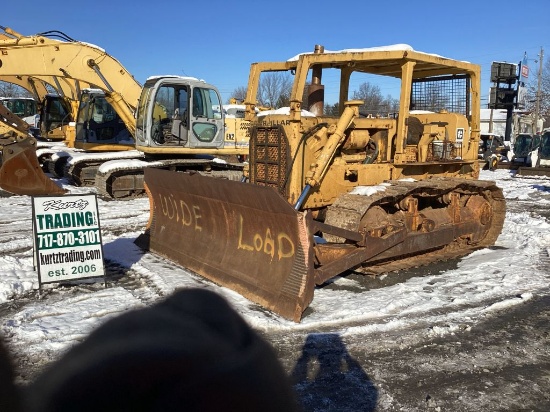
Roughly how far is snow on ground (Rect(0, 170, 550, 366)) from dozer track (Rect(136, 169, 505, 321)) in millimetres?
232

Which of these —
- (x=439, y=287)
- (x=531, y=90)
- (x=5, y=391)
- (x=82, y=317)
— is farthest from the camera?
(x=531, y=90)

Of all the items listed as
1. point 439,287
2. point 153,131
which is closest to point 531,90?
point 153,131

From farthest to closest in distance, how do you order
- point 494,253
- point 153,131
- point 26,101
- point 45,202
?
1. point 26,101
2. point 153,131
3. point 494,253
4. point 45,202

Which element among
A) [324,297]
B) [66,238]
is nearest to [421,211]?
[324,297]

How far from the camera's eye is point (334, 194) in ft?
23.1

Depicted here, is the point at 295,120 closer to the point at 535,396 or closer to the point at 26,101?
the point at 535,396

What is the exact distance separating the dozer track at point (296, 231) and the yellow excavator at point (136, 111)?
18.6 ft

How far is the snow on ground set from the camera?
5.13 meters

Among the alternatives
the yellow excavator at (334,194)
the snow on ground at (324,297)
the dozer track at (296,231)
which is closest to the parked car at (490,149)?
the yellow excavator at (334,194)

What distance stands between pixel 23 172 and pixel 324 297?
9.96 meters

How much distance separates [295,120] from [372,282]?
7.64ft

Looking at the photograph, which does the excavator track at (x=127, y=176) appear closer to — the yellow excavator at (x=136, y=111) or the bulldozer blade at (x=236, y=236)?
the yellow excavator at (x=136, y=111)

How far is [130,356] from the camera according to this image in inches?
174

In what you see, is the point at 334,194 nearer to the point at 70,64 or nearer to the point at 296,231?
the point at 296,231
